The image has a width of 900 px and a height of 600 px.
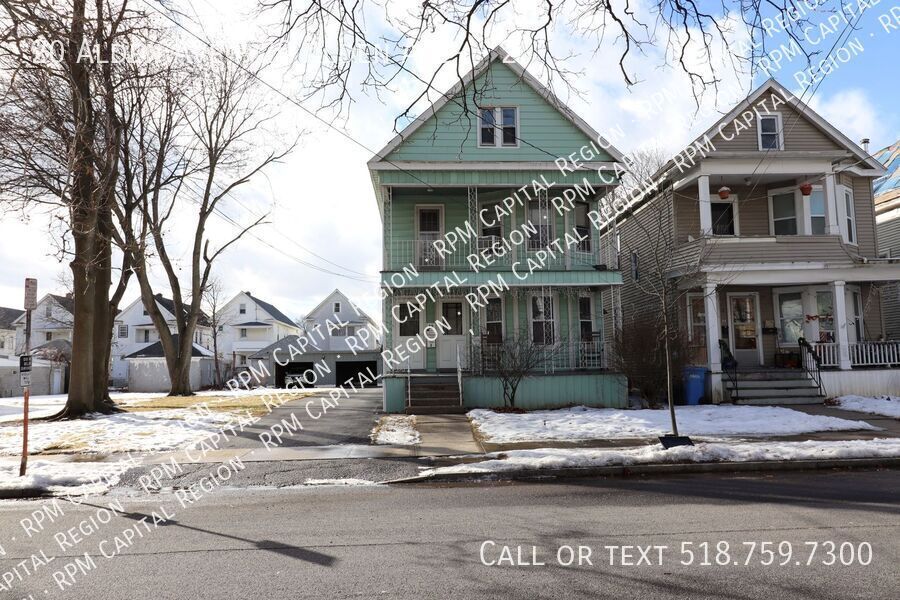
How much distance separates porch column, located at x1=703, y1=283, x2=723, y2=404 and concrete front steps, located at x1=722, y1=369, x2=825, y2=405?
279 millimetres

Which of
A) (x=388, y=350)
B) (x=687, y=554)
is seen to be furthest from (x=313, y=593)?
(x=388, y=350)

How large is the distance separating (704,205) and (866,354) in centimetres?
649

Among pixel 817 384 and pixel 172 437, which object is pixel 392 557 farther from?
pixel 817 384

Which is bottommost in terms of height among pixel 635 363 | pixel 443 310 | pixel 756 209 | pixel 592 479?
pixel 592 479

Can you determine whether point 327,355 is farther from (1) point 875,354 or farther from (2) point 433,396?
(1) point 875,354

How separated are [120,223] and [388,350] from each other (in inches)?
502

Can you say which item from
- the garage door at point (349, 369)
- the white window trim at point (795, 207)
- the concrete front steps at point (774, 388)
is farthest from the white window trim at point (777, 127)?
the garage door at point (349, 369)

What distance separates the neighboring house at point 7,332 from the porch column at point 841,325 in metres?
62.5

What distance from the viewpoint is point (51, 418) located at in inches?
620

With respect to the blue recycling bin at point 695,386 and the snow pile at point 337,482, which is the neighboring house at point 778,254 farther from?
the snow pile at point 337,482

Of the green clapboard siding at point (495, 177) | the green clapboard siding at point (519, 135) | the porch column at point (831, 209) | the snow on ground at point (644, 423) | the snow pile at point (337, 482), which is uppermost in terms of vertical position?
the green clapboard siding at point (519, 135)

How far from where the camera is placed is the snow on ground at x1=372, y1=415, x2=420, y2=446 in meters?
11.6

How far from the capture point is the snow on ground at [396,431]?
11577 mm

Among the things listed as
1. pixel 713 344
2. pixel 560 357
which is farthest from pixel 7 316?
pixel 713 344
